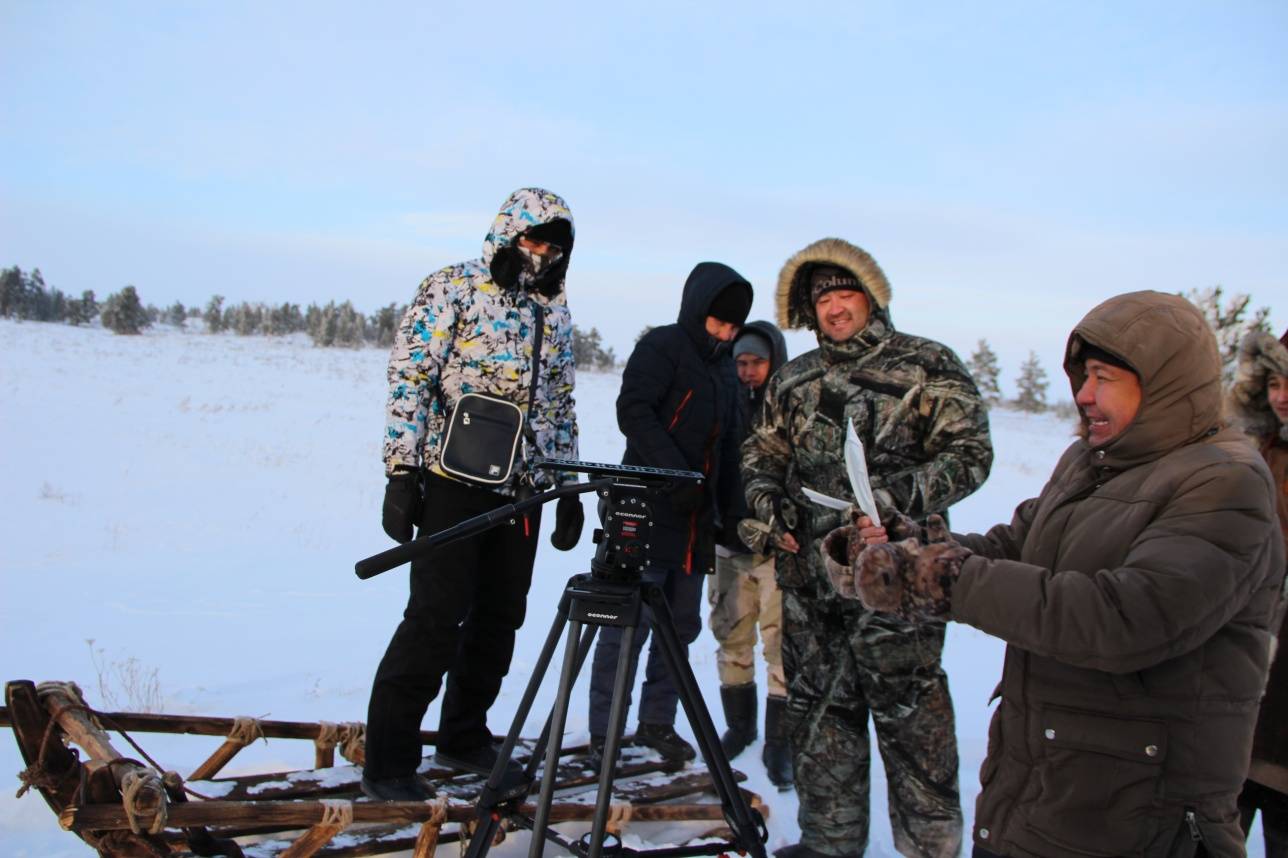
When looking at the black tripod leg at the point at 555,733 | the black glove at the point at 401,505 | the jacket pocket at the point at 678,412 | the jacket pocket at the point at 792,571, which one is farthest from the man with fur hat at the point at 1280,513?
the black glove at the point at 401,505

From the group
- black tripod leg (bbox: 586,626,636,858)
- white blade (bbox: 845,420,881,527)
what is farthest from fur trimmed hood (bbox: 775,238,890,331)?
black tripod leg (bbox: 586,626,636,858)

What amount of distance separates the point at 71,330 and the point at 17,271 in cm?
1096

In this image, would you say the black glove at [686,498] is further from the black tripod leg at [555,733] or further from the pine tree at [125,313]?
the pine tree at [125,313]

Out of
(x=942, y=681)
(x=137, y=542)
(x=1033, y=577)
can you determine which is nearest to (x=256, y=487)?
(x=137, y=542)

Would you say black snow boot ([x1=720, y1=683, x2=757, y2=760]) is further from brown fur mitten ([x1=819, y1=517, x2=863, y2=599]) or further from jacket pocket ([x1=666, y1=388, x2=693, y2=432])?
brown fur mitten ([x1=819, y1=517, x2=863, y2=599])

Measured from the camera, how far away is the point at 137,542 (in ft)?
26.6

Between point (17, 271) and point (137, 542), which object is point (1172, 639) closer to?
point (137, 542)

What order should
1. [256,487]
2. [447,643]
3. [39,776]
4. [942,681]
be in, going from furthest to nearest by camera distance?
[256,487] → [447,643] → [942,681] → [39,776]

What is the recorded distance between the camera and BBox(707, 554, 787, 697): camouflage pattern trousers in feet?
16.2

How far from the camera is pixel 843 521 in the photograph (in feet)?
11.4

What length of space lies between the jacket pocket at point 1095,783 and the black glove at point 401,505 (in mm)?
2296

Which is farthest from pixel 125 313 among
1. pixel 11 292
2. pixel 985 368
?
pixel 985 368

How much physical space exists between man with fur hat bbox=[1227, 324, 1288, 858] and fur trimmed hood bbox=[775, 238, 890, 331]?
143 centimetres

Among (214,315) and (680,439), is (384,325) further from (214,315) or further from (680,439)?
(680,439)
